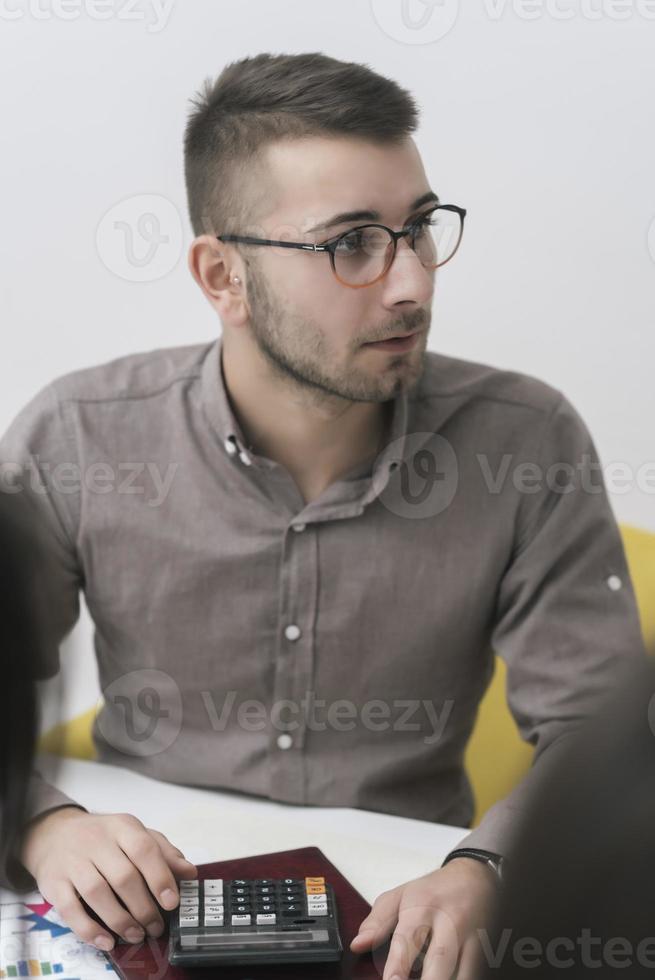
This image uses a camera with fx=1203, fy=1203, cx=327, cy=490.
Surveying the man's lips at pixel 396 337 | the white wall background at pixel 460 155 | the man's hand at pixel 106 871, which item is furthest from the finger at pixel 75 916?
the white wall background at pixel 460 155

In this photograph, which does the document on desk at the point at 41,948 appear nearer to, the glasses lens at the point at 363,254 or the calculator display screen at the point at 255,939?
the calculator display screen at the point at 255,939

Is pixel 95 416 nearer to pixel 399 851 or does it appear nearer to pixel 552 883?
pixel 399 851

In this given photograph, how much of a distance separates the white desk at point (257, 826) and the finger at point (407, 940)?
64 millimetres

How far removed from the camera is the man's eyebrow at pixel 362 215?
121 cm

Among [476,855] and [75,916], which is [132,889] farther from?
[476,855]

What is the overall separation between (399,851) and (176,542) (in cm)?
44

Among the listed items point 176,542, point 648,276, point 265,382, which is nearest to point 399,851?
point 176,542

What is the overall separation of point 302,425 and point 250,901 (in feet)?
1.94

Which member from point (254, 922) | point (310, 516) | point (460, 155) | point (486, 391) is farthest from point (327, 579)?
point (460, 155)

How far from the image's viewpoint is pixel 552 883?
0.40 metres

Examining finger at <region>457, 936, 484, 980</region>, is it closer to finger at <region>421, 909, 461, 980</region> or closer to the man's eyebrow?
finger at <region>421, 909, 461, 980</region>

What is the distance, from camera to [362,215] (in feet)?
3.97

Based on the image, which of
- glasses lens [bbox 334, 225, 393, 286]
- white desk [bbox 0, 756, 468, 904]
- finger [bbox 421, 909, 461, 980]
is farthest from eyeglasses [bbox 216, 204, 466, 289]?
finger [bbox 421, 909, 461, 980]

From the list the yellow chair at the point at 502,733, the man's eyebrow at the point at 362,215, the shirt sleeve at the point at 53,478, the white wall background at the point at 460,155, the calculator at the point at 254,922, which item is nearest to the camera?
the calculator at the point at 254,922
